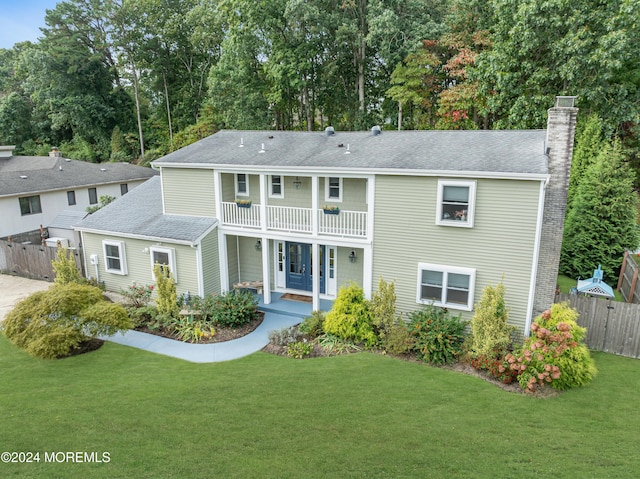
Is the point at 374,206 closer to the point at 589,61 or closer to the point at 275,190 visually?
the point at 275,190

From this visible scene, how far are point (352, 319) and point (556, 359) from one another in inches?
206

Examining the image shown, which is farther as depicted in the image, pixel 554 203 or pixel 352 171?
pixel 352 171

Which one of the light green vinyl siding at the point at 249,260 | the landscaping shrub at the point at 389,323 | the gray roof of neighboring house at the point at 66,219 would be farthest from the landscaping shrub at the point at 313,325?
the gray roof of neighboring house at the point at 66,219

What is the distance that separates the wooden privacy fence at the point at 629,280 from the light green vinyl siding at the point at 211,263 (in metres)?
14.4

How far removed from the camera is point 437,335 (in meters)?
11.3

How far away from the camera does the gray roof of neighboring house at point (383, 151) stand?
11773 millimetres

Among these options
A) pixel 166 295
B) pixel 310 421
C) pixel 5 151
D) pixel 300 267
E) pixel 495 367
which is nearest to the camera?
→ pixel 310 421

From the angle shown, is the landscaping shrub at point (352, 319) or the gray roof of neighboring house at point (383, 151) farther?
the landscaping shrub at point (352, 319)

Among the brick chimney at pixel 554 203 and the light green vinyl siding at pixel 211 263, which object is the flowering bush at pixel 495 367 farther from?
the light green vinyl siding at pixel 211 263

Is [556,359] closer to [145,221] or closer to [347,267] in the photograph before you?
[347,267]

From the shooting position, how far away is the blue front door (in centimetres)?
1597

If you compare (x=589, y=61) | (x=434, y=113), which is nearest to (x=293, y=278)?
(x=589, y=61)

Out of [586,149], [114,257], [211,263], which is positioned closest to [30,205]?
[114,257]

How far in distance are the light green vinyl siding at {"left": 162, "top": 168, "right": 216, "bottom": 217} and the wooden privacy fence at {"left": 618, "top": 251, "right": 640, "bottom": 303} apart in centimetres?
1483
